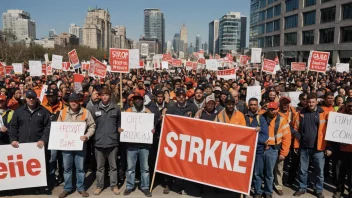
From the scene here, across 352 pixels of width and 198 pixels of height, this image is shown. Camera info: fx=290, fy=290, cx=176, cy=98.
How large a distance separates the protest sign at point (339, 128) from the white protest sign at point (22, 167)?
18.1 feet

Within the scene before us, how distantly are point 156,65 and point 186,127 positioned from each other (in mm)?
22066

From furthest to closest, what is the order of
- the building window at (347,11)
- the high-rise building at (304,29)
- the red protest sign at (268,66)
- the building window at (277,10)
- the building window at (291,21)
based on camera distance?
the building window at (277,10), the building window at (291,21), the high-rise building at (304,29), the building window at (347,11), the red protest sign at (268,66)

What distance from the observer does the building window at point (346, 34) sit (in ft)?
139

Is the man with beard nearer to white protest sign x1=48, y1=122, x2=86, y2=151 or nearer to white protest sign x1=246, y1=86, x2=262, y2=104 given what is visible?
white protest sign x1=246, y1=86, x2=262, y2=104

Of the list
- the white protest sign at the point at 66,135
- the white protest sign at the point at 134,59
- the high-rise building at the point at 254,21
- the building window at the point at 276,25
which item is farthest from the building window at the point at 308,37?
the white protest sign at the point at 66,135

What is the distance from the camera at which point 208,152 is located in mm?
5531

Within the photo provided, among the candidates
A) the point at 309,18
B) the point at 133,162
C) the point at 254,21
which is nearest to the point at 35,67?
the point at 133,162

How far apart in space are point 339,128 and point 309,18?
182ft

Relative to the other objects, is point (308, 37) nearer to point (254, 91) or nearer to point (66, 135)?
point (254, 91)

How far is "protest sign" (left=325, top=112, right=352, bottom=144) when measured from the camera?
5422mm

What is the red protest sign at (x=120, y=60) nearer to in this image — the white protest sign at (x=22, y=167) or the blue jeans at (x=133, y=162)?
the blue jeans at (x=133, y=162)

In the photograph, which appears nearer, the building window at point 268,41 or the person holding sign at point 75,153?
the person holding sign at point 75,153

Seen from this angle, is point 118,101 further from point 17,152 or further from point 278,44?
point 278,44

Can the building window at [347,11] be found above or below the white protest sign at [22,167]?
above
